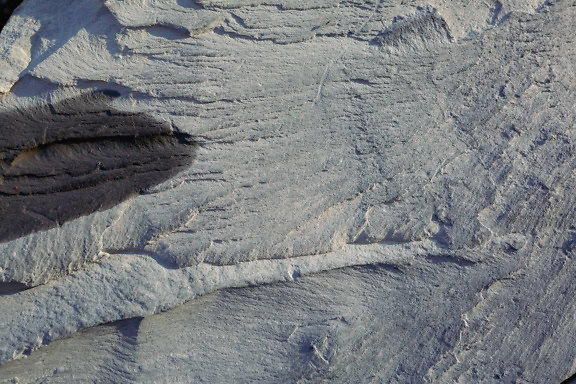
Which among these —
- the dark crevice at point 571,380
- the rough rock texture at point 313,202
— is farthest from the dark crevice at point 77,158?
the dark crevice at point 571,380

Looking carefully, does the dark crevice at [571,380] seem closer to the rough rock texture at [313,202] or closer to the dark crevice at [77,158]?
the rough rock texture at [313,202]

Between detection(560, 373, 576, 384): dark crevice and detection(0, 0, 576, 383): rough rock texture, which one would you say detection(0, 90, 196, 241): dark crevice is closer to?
detection(0, 0, 576, 383): rough rock texture

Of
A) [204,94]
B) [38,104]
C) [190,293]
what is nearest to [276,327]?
[190,293]

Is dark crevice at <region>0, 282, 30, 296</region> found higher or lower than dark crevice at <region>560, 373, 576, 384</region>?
higher

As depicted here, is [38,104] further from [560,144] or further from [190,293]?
[560,144]

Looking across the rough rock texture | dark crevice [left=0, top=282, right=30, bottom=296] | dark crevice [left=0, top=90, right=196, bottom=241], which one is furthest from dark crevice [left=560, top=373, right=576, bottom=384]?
dark crevice [left=0, top=282, right=30, bottom=296]

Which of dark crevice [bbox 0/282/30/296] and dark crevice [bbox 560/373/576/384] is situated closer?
dark crevice [bbox 0/282/30/296]
